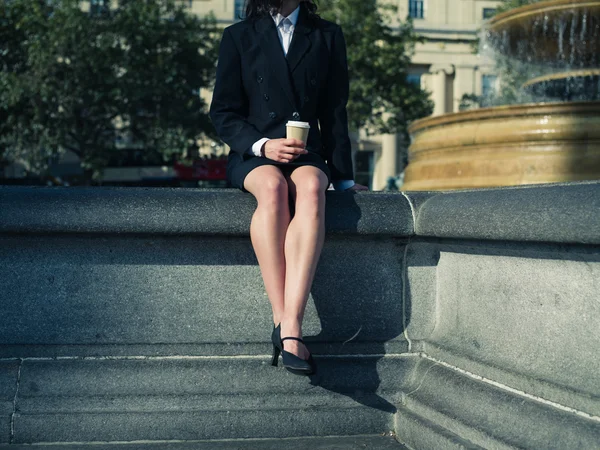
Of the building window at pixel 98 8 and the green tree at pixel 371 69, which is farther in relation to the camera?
the green tree at pixel 371 69

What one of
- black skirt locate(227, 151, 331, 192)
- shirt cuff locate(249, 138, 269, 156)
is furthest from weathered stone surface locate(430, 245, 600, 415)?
shirt cuff locate(249, 138, 269, 156)

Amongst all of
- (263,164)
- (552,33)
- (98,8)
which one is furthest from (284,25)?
(98,8)

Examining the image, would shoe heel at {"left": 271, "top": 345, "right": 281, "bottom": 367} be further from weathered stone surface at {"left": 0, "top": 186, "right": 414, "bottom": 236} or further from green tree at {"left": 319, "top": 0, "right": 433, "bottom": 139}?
green tree at {"left": 319, "top": 0, "right": 433, "bottom": 139}

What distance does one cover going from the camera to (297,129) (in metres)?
3.28

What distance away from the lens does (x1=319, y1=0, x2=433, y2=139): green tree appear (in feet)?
101

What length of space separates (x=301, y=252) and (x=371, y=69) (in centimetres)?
2886

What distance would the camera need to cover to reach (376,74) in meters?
31.1

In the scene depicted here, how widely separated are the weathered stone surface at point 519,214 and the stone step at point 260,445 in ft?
3.06

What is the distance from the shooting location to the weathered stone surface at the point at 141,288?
11.0ft

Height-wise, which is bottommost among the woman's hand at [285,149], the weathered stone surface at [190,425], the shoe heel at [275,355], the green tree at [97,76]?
the weathered stone surface at [190,425]

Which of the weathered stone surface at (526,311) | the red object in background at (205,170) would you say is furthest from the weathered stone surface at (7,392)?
the red object in background at (205,170)

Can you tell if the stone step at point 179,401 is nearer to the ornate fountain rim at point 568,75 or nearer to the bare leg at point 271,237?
the bare leg at point 271,237

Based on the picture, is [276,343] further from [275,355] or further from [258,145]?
[258,145]

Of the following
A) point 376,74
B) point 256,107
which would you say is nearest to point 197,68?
point 376,74
